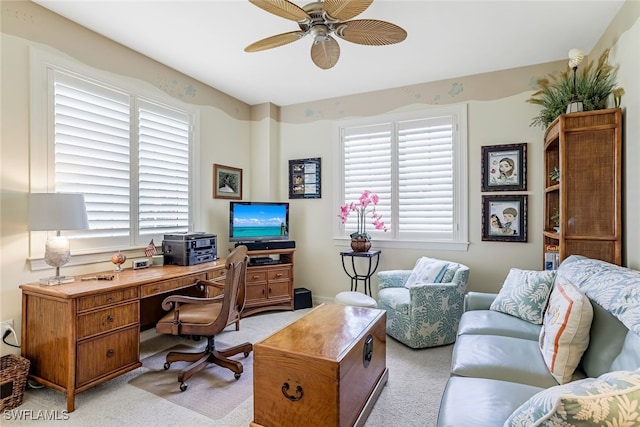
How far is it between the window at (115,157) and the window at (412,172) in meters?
2.01

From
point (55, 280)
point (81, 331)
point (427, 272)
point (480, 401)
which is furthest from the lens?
point (427, 272)

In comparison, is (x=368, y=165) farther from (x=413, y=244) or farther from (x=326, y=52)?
(x=326, y=52)

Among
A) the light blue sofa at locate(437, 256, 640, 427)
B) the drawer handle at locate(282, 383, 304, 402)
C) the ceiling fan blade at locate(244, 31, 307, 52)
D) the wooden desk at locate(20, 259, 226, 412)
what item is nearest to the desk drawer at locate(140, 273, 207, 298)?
the wooden desk at locate(20, 259, 226, 412)

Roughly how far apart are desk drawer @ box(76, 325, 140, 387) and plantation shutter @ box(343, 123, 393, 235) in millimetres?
2681

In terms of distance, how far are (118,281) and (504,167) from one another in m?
3.73

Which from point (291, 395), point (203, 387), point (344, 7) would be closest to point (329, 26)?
point (344, 7)

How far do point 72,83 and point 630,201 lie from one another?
166 inches

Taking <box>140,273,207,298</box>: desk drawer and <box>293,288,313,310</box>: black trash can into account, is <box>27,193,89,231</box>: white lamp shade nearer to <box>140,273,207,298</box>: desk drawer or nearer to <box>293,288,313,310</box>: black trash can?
<box>140,273,207,298</box>: desk drawer

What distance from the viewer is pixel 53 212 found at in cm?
227

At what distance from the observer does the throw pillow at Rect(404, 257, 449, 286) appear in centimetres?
331

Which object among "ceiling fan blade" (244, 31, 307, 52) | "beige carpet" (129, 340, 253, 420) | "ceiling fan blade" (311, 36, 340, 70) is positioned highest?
"ceiling fan blade" (244, 31, 307, 52)

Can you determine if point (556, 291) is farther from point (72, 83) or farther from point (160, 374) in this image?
point (72, 83)

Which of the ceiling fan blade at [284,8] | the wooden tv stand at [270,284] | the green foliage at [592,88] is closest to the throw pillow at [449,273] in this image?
the green foliage at [592,88]

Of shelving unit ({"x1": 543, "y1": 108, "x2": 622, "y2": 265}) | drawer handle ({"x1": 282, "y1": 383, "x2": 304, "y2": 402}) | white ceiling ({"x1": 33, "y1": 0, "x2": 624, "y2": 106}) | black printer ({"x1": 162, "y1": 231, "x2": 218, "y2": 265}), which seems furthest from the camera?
black printer ({"x1": 162, "y1": 231, "x2": 218, "y2": 265})
